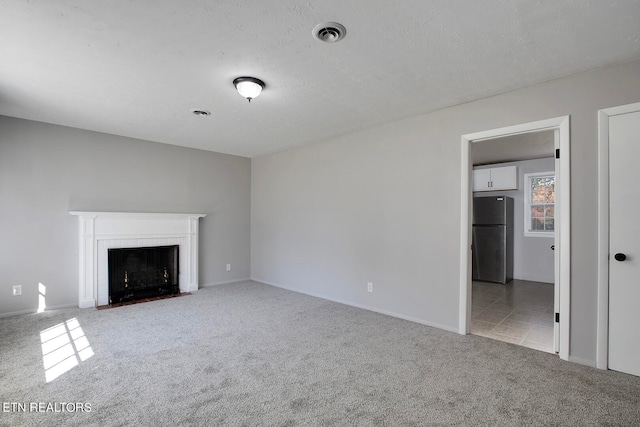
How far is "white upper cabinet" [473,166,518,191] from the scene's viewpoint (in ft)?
20.6

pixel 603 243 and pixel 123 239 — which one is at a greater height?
pixel 603 243

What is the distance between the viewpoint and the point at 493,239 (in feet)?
20.4

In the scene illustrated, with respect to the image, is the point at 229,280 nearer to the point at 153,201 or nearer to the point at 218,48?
the point at 153,201

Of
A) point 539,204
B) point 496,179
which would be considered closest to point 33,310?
point 496,179

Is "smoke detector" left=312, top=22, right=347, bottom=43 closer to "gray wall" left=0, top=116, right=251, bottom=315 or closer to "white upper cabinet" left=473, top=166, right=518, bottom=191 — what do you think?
"gray wall" left=0, top=116, right=251, bottom=315

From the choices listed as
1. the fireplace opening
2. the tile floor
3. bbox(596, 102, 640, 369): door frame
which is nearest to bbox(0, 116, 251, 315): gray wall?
the fireplace opening

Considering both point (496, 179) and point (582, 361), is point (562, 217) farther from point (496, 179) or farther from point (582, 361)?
point (496, 179)

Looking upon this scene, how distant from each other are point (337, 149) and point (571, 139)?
2727 millimetres

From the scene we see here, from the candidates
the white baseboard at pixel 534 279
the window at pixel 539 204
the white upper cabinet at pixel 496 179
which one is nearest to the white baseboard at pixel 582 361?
the white baseboard at pixel 534 279

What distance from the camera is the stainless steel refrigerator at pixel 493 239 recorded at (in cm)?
609

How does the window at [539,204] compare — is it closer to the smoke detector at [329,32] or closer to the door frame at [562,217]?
the door frame at [562,217]

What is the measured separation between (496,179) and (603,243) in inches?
169

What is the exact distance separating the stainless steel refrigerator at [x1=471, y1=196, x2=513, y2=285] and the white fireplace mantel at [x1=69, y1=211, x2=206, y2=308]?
532 cm

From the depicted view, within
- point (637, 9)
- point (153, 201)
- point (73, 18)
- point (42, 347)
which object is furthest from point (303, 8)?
point (153, 201)
